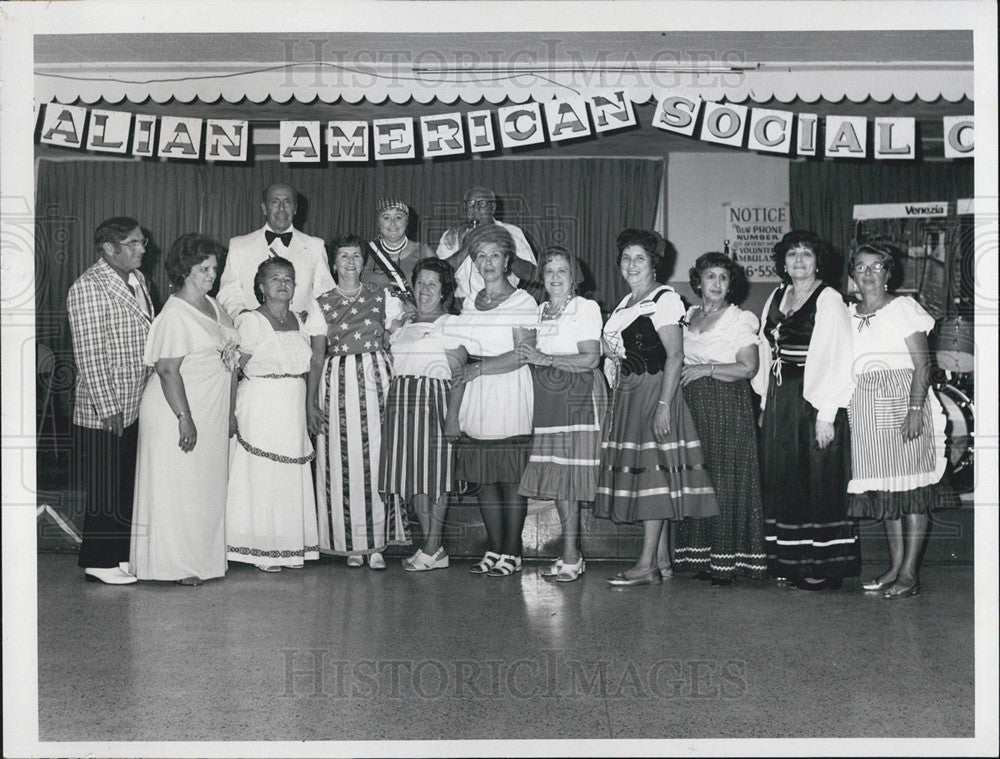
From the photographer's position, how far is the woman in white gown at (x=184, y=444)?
4.25 meters

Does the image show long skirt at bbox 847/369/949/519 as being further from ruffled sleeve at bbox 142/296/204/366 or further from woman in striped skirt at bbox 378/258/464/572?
ruffled sleeve at bbox 142/296/204/366

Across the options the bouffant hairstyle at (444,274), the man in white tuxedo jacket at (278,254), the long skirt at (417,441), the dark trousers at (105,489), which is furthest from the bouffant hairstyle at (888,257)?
the dark trousers at (105,489)

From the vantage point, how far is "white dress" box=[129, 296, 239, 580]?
4297 mm

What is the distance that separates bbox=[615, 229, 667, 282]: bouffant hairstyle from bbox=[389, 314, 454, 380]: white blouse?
0.73 metres

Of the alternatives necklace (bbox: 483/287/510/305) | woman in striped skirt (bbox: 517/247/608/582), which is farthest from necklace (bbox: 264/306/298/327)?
woman in striped skirt (bbox: 517/247/608/582)

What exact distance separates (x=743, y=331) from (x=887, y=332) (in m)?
0.55

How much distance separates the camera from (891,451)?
431cm

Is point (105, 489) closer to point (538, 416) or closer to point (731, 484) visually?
point (538, 416)

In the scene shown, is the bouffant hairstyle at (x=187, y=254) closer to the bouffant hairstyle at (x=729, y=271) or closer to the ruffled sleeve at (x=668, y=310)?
the ruffled sleeve at (x=668, y=310)

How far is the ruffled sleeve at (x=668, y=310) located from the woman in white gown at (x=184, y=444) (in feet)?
5.46

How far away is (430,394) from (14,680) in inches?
69.6

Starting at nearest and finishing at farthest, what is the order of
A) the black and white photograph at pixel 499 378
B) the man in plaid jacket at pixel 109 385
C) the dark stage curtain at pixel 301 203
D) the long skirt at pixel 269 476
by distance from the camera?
the black and white photograph at pixel 499 378, the dark stage curtain at pixel 301 203, the man in plaid jacket at pixel 109 385, the long skirt at pixel 269 476

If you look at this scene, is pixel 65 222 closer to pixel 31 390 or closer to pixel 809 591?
pixel 31 390

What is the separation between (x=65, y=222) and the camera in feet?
12.8
